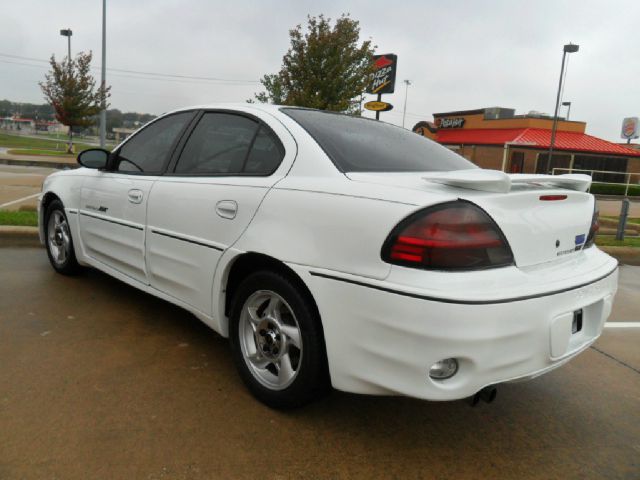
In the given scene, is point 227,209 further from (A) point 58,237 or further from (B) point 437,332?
(A) point 58,237

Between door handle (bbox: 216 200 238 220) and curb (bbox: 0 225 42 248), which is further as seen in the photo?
curb (bbox: 0 225 42 248)

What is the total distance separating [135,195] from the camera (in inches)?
134

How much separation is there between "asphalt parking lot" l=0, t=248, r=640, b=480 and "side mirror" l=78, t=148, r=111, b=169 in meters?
1.20

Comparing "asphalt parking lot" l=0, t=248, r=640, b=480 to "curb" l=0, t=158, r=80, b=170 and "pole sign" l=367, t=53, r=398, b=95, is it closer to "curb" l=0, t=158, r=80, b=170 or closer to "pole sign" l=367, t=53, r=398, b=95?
"pole sign" l=367, t=53, r=398, b=95

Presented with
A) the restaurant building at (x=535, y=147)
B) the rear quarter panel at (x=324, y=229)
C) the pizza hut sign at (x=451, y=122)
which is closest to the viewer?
the rear quarter panel at (x=324, y=229)

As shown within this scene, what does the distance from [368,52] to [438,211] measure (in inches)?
487

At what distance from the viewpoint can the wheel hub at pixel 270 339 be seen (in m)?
2.51

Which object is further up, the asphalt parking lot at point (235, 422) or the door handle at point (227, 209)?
the door handle at point (227, 209)

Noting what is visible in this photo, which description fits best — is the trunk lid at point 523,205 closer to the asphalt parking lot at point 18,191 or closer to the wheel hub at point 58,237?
the wheel hub at point 58,237

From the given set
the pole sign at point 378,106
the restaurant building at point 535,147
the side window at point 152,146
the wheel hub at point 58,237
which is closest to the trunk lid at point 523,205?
the side window at point 152,146

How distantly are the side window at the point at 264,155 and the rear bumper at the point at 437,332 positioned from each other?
0.67 metres

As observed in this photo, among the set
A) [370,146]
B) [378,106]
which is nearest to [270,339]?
[370,146]

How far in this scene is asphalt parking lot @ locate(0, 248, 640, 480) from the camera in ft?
7.16

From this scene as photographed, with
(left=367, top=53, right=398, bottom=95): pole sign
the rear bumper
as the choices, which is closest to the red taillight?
the rear bumper
